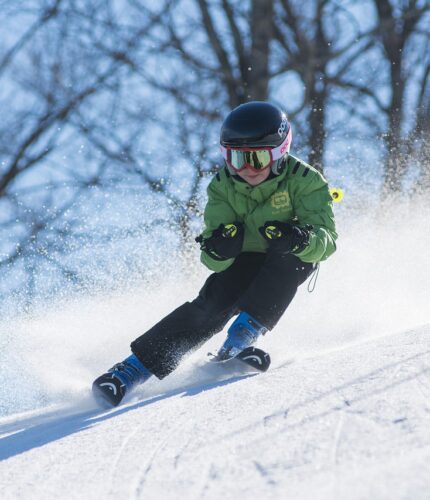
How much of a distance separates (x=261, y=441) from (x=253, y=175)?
6.23 ft

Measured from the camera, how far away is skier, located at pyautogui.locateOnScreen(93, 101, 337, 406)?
3.36 meters

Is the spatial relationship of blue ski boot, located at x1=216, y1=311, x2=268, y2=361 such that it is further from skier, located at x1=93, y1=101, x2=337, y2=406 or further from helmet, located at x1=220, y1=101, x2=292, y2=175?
helmet, located at x1=220, y1=101, x2=292, y2=175

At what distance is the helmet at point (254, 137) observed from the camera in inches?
138

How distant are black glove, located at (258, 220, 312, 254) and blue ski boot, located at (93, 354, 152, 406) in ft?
2.87

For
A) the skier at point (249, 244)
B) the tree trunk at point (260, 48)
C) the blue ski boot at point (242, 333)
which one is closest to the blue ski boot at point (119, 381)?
the skier at point (249, 244)

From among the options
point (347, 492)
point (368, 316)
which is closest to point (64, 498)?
point (347, 492)

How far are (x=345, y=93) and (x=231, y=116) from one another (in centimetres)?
1213

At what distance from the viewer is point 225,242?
344 centimetres

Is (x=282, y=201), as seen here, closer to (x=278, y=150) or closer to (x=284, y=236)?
(x=278, y=150)

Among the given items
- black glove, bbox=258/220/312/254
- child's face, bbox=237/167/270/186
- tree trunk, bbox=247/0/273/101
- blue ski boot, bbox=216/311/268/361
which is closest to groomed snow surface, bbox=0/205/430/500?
blue ski boot, bbox=216/311/268/361

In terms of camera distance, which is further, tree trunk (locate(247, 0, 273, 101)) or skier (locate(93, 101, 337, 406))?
tree trunk (locate(247, 0, 273, 101))

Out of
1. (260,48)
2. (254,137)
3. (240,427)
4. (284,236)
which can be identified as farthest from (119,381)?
(260,48)

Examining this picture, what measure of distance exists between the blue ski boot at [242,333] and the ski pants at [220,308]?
0.03 meters

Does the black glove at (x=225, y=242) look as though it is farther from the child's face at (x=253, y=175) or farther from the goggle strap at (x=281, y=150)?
the goggle strap at (x=281, y=150)
